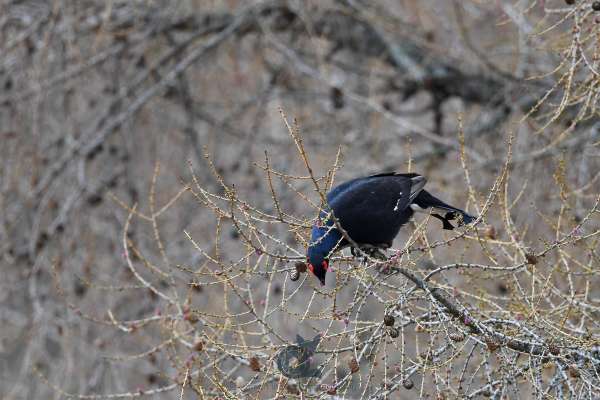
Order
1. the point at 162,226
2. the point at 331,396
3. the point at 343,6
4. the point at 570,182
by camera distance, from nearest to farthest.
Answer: the point at 331,396
the point at 570,182
the point at 343,6
the point at 162,226

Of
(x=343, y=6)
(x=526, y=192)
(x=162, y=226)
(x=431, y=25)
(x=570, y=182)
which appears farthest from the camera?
(x=431, y=25)

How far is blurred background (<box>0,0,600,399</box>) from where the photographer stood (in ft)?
18.4

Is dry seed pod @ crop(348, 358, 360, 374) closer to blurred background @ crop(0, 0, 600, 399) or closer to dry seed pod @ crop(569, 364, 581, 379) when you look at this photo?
dry seed pod @ crop(569, 364, 581, 379)

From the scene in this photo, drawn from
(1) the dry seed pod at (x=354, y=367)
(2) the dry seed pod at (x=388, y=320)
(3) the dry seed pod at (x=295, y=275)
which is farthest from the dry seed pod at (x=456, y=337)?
(3) the dry seed pod at (x=295, y=275)

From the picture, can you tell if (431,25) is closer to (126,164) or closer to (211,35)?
(211,35)

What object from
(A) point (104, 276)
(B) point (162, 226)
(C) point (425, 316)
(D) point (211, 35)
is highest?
(C) point (425, 316)

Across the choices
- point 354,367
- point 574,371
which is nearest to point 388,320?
point 354,367

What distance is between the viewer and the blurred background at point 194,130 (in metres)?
5.59

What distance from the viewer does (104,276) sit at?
616 cm

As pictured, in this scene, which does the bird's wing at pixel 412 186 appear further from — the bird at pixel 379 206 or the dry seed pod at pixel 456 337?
the dry seed pod at pixel 456 337

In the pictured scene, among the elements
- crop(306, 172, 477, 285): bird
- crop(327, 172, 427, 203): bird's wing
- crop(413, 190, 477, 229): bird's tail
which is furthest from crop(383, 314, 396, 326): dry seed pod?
crop(413, 190, 477, 229): bird's tail

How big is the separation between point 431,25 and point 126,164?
3423 millimetres

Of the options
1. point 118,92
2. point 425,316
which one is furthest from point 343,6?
point 425,316

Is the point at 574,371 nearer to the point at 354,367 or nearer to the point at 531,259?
the point at 531,259
